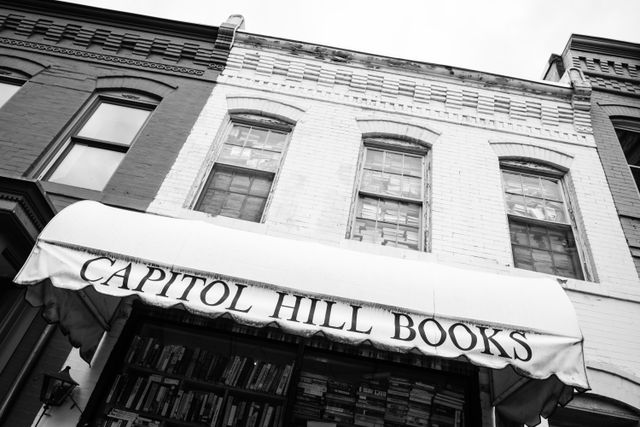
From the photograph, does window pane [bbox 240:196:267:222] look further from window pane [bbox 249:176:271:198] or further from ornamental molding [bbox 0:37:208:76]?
ornamental molding [bbox 0:37:208:76]

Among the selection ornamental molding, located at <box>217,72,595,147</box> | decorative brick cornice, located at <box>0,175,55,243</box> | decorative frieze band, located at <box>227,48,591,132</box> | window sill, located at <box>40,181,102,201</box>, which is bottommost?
decorative brick cornice, located at <box>0,175,55,243</box>

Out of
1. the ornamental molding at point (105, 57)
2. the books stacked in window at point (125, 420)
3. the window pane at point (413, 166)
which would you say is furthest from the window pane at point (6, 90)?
the window pane at point (413, 166)

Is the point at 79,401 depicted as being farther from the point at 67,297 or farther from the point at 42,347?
the point at 67,297

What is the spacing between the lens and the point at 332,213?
5.32 m

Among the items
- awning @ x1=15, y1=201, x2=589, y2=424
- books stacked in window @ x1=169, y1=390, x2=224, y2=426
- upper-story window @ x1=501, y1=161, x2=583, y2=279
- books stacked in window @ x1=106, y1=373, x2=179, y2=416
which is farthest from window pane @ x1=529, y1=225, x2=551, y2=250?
books stacked in window @ x1=106, y1=373, x2=179, y2=416

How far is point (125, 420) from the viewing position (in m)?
3.96

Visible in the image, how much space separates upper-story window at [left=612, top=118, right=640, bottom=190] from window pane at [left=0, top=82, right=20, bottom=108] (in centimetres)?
1014

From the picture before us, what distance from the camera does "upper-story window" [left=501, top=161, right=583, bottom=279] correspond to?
5.33 meters

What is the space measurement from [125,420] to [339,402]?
84.6 inches

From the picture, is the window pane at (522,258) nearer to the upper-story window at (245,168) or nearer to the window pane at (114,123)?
the upper-story window at (245,168)

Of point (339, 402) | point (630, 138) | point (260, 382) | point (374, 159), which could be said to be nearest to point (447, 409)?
point (339, 402)

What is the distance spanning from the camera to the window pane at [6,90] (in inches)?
256

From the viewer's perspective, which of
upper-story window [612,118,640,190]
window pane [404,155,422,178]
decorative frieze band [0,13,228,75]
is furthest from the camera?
decorative frieze band [0,13,228,75]

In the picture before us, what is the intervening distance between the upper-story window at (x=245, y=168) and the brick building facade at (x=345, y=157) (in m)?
0.02
